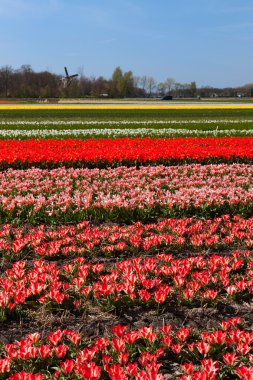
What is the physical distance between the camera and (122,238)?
21.8 ft

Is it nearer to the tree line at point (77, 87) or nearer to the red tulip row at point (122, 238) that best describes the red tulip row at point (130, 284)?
the red tulip row at point (122, 238)

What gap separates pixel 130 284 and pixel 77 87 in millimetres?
119004

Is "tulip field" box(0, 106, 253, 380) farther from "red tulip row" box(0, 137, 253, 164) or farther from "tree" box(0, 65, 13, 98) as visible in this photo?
"tree" box(0, 65, 13, 98)

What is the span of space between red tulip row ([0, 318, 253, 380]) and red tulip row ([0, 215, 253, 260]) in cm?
235

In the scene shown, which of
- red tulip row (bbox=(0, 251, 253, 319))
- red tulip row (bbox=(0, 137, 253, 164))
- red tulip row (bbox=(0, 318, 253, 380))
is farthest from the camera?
red tulip row (bbox=(0, 137, 253, 164))

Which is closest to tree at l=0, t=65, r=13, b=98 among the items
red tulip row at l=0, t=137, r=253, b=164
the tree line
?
the tree line

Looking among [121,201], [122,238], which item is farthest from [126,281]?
[121,201]

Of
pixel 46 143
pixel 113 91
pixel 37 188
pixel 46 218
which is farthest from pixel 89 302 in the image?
pixel 113 91

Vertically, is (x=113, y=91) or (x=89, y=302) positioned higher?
(x=113, y=91)

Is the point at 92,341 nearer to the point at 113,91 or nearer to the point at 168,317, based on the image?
the point at 168,317

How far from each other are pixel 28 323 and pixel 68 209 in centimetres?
376

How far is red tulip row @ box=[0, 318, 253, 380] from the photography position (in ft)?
10.2

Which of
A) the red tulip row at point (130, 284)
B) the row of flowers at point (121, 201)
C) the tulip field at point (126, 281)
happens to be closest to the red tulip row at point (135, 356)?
the tulip field at point (126, 281)

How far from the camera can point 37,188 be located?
32.0ft
